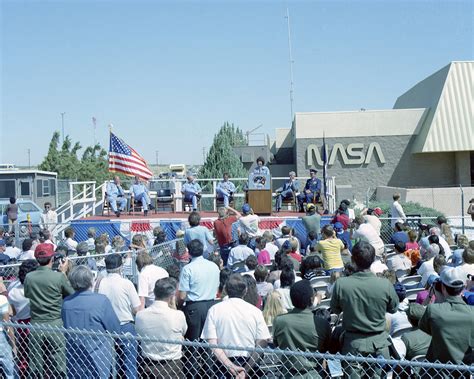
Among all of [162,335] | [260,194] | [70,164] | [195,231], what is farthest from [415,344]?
[70,164]

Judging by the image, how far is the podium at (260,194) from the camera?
53.2 feet

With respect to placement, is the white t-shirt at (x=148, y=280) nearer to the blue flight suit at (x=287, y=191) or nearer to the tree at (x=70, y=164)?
the blue flight suit at (x=287, y=191)

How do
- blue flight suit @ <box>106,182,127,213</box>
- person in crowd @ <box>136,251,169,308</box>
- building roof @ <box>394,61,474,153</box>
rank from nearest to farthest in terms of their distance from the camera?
person in crowd @ <box>136,251,169,308</box> → blue flight suit @ <box>106,182,127,213</box> → building roof @ <box>394,61,474,153</box>

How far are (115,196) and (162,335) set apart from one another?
13888 mm

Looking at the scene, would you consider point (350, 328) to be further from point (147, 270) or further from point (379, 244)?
point (379, 244)

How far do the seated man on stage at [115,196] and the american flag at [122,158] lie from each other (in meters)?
0.67

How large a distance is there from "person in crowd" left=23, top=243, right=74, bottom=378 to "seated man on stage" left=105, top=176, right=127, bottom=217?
41.4 feet

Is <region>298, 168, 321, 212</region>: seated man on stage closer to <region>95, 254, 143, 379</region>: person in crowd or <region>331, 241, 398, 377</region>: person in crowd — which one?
<region>95, 254, 143, 379</region>: person in crowd

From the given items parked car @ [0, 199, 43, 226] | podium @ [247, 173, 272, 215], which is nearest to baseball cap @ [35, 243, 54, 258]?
podium @ [247, 173, 272, 215]

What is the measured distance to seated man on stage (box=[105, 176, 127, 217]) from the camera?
18.2 m

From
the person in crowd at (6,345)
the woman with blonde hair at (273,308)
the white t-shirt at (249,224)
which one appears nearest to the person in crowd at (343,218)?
the white t-shirt at (249,224)

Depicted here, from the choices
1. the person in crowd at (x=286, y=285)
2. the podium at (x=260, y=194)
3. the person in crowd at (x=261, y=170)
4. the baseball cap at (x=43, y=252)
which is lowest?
the person in crowd at (x=286, y=285)

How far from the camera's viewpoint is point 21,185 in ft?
80.0

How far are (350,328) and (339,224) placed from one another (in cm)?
717
